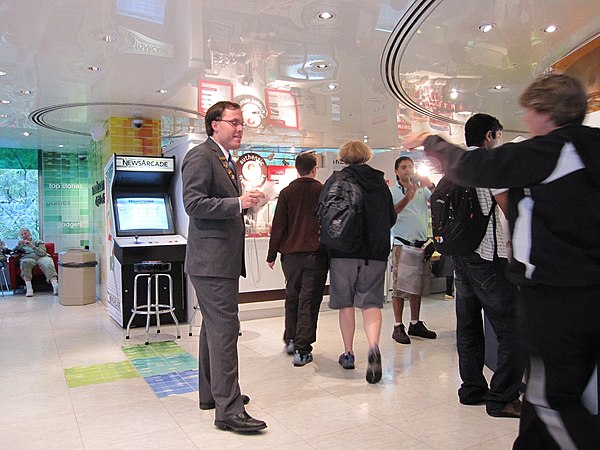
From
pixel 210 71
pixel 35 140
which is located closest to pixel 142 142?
pixel 210 71

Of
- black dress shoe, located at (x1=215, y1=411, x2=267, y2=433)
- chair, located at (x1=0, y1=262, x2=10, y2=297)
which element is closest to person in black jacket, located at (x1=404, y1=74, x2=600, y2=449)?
black dress shoe, located at (x1=215, y1=411, x2=267, y2=433)

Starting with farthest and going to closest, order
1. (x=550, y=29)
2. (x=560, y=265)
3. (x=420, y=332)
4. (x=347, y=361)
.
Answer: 1. (x=420, y=332)
2. (x=550, y=29)
3. (x=347, y=361)
4. (x=560, y=265)

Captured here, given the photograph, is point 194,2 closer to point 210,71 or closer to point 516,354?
point 210,71

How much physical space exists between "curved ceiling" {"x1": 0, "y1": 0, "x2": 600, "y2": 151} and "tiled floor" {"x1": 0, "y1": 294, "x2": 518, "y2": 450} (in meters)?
2.61

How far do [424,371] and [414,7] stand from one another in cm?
261

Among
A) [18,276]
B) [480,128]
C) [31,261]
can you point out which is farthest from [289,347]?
[18,276]

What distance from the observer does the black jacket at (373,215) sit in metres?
3.42

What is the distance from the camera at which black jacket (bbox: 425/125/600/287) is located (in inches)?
56.3

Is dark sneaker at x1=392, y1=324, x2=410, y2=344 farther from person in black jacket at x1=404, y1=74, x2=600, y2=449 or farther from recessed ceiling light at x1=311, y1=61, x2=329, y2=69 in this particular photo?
person in black jacket at x1=404, y1=74, x2=600, y2=449

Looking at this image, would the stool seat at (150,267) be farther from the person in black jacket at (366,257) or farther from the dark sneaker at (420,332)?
the dark sneaker at (420,332)

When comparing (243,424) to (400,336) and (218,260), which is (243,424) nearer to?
(218,260)

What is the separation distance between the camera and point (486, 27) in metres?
4.00

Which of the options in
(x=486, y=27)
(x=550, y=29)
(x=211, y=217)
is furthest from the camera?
(x=550, y=29)

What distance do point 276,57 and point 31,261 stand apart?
5.86 metres
